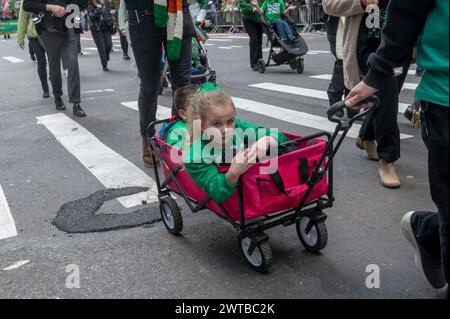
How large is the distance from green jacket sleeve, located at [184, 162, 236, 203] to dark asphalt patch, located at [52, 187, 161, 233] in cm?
104

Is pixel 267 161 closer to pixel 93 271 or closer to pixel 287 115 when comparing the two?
pixel 93 271

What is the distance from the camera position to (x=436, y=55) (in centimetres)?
179

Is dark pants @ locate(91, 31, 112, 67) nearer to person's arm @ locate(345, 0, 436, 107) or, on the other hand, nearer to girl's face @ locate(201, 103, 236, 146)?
girl's face @ locate(201, 103, 236, 146)

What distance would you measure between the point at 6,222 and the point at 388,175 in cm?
297

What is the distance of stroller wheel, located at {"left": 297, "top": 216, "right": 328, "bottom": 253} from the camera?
9.95 ft

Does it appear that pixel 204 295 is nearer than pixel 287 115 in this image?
Yes

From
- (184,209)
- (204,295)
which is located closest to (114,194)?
(184,209)

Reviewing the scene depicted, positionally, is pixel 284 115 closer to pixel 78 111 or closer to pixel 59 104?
pixel 78 111

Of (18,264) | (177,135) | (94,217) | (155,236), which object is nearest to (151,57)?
(177,135)

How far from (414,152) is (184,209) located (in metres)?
2.37

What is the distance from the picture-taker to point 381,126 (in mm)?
4137

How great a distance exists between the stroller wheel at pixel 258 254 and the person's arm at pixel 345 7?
2.31m

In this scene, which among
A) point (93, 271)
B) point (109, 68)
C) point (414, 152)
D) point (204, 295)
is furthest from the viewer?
point (109, 68)

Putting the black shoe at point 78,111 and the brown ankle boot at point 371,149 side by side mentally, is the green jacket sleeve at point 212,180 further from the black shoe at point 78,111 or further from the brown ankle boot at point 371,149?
the black shoe at point 78,111
